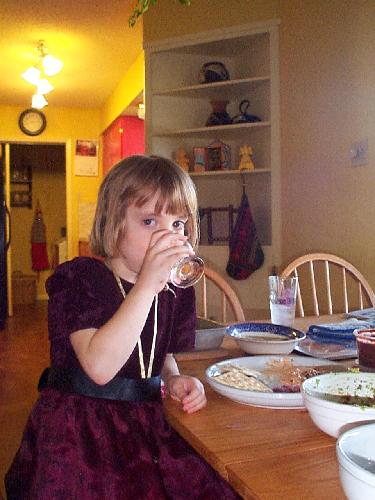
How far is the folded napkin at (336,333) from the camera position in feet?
3.79

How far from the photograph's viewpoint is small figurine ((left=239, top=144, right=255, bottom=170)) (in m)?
3.16

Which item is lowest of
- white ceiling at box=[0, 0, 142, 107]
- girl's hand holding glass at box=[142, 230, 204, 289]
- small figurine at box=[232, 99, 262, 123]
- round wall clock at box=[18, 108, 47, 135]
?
girl's hand holding glass at box=[142, 230, 204, 289]

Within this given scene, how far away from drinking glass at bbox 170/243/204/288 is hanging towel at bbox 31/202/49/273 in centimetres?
691

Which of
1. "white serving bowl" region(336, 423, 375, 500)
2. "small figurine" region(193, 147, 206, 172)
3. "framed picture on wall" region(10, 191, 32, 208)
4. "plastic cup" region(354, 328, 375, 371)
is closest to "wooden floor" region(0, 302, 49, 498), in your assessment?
"plastic cup" region(354, 328, 375, 371)

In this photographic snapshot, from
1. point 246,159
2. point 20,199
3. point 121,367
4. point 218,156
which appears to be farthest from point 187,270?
point 20,199

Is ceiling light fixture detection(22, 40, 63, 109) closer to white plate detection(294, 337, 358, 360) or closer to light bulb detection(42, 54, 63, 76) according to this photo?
light bulb detection(42, 54, 63, 76)

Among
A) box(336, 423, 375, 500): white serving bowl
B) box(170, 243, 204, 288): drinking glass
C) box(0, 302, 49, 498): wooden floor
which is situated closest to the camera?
box(336, 423, 375, 500): white serving bowl

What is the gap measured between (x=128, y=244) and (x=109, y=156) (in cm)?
499

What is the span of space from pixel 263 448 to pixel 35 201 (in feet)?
24.9

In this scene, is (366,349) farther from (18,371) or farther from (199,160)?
(18,371)

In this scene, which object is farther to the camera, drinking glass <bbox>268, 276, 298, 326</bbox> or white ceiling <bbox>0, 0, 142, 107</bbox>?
white ceiling <bbox>0, 0, 142, 107</bbox>

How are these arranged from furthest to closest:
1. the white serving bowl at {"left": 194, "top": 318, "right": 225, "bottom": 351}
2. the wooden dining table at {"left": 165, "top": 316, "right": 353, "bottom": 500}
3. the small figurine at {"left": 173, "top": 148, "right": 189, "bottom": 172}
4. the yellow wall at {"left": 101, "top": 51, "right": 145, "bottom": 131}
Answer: the yellow wall at {"left": 101, "top": 51, "right": 145, "bottom": 131} → the small figurine at {"left": 173, "top": 148, "right": 189, "bottom": 172} → the white serving bowl at {"left": 194, "top": 318, "right": 225, "bottom": 351} → the wooden dining table at {"left": 165, "top": 316, "right": 353, "bottom": 500}

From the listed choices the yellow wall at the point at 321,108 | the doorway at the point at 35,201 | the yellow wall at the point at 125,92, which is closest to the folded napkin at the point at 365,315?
the yellow wall at the point at 321,108

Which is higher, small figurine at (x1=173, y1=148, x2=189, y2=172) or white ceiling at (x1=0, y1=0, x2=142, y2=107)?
white ceiling at (x1=0, y1=0, x2=142, y2=107)
